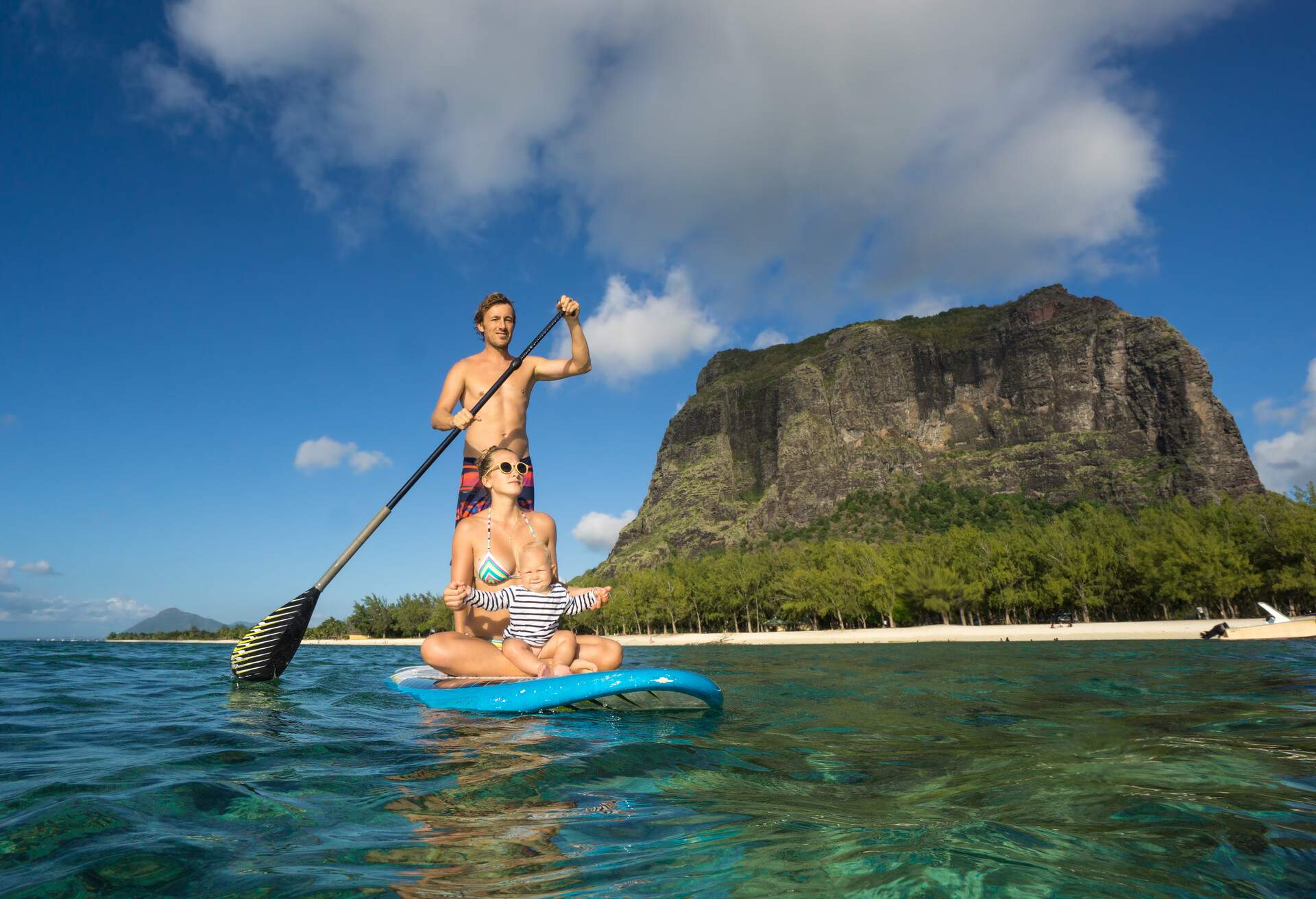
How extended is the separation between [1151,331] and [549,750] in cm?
15715

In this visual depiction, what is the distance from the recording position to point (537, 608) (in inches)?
261

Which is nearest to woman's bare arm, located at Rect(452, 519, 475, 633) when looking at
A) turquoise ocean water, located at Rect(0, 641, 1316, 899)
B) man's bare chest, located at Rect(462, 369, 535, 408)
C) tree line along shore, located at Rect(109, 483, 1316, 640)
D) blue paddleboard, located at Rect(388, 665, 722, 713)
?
blue paddleboard, located at Rect(388, 665, 722, 713)

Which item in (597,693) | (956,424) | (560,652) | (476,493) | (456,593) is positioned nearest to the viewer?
(597,693)

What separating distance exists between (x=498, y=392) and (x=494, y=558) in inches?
83.1

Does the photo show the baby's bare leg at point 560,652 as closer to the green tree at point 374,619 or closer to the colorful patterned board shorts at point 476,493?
the colorful patterned board shorts at point 476,493

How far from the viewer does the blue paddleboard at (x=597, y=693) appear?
600cm

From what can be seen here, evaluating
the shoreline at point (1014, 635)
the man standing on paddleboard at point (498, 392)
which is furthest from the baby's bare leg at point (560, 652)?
the shoreline at point (1014, 635)

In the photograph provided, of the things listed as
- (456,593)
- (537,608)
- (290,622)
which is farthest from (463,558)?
(290,622)

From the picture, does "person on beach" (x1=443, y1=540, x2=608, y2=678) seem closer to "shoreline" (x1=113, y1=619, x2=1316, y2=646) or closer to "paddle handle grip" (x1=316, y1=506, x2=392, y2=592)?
"paddle handle grip" (x1=316, y1=506, x2=392, y2=592)

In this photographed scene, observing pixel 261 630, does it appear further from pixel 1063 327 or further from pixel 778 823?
pixel 1063 327

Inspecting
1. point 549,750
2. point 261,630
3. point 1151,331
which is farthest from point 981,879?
point 1151,331

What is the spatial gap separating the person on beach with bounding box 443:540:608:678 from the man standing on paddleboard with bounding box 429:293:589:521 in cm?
111

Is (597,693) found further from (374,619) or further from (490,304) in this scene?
(374,619)

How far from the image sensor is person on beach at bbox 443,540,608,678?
21.4 ft
